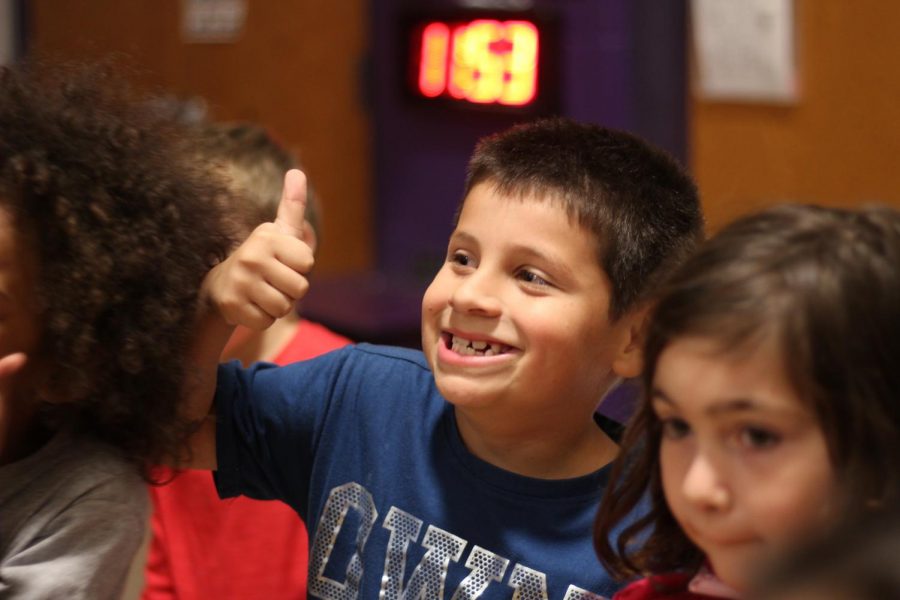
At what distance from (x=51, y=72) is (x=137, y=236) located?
0.65 ft

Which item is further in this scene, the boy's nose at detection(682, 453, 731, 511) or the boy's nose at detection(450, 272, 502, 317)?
the boy's nose at detection(450, 272, 502, 317)

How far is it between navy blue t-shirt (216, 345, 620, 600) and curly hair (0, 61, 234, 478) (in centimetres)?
12

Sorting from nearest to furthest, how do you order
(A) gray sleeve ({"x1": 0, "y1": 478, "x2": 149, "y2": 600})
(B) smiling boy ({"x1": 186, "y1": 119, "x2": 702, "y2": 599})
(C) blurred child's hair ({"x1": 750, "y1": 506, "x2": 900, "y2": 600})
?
1. (C) blurred child's hair ({"x1": 750, "y1": 506, "x2": 900, "y2": 600})
2. (A) gray sleeve ({"x1": 0, "y1": 478, "x2": 149, "y2": 600})
3. (B) smiling boy ({"x1": 186, "y1": 119, "x2": 702, "y2": 599})

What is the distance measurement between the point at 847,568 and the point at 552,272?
73 centimetres

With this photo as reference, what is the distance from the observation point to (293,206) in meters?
1.18

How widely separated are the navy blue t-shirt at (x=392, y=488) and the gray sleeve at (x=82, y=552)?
0.16m

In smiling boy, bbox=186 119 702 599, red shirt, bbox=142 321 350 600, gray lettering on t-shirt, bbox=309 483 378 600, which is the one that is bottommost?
red shirt, bbox=142 321 350 600

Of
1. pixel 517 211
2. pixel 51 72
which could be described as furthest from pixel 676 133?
pixel 51 72

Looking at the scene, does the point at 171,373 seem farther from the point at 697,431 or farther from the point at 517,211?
the point at 697,431

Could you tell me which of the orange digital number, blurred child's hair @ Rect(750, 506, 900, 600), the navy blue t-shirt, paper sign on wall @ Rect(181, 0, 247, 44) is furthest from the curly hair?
paper sign on wall @ Rect(181, 0, 247, 44)

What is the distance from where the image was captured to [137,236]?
1.05 m

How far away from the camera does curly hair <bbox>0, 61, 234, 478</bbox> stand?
1017 millimetres

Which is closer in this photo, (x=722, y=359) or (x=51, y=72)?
(x=722, y=359)

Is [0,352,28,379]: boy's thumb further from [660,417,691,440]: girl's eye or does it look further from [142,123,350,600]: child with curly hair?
[660,417,691,440]: girl's eye
